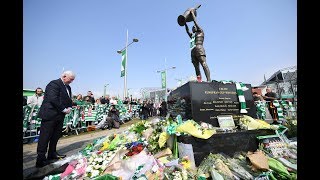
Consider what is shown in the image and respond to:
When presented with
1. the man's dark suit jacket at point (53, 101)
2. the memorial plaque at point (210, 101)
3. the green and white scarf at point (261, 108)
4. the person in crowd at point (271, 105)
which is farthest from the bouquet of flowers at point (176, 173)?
the green and white scarf at point (261, 108)

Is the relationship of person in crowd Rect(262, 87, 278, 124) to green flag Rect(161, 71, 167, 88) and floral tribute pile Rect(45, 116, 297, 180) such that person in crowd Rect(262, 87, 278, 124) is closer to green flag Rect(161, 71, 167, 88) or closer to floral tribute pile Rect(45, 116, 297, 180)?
floral tribute pile Rect(45, 116, 297, 180)

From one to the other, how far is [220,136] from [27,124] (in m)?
7.26

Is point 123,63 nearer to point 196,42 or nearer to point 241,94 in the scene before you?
point 196,42

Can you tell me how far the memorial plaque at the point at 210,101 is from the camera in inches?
195

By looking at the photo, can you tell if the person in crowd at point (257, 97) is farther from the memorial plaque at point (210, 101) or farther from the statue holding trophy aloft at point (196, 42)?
the memorial plaque at point (210, 101)

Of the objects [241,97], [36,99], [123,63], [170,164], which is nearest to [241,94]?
[241,97]

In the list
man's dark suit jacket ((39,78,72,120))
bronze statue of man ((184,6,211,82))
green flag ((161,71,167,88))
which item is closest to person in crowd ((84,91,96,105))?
man's dark suit jacket ((39,78,72,120))

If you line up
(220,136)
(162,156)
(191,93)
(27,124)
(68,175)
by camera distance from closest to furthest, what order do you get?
(68,175), (162,156), (220,136), (191,93), (27,124)

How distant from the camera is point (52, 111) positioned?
4.45 m

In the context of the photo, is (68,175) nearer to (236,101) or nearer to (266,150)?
(266,150)

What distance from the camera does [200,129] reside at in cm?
423

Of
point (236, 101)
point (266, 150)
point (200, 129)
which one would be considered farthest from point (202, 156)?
point (236, 101)

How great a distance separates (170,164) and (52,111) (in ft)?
9.50
